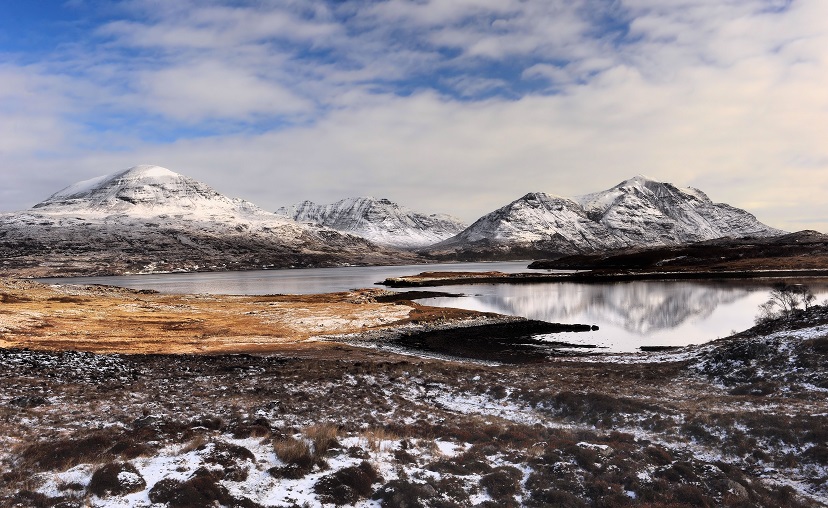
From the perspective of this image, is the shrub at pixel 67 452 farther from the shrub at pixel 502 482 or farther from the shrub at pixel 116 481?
the shrub at pixel 502 482

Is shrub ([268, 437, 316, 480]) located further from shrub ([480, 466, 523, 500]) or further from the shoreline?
the shoreline

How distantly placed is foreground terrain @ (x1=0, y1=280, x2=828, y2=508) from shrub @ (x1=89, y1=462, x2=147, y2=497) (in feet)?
0.16

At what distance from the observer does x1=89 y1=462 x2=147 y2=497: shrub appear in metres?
10.1

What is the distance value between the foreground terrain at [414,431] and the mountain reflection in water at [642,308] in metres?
18.6

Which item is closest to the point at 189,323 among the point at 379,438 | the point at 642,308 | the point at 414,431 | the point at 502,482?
the point at 414,431

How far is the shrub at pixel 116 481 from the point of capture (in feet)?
33.1

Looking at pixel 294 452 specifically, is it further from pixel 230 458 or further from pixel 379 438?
pixel 379 438

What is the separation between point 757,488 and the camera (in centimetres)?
1127

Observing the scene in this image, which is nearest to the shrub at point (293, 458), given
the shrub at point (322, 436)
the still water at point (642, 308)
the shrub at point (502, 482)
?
the shrub at point (322, 436)

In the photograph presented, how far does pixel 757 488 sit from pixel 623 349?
3050cm

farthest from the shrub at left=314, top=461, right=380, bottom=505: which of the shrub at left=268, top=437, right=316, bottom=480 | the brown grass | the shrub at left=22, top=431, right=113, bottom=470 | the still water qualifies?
the still water

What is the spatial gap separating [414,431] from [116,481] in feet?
26.2

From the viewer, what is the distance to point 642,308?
221ft

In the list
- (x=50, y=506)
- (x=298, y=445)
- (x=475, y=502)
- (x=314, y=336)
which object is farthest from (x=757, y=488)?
(x=314, y=336)
